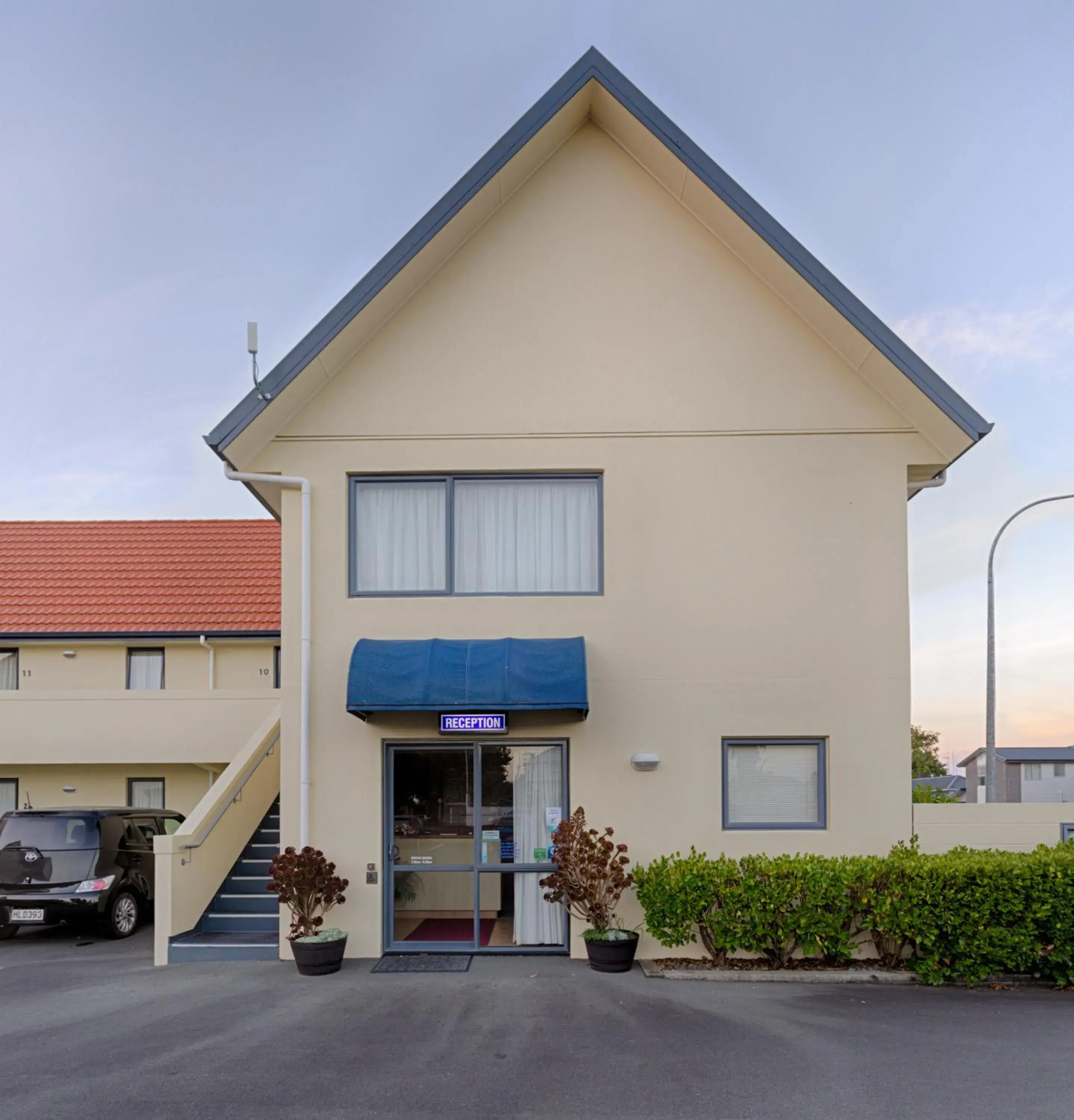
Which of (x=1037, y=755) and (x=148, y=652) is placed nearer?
(x=148, y=652)

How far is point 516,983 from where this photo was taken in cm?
1020

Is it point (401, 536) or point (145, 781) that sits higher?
point (401, 536)

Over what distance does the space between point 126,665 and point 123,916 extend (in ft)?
23.2

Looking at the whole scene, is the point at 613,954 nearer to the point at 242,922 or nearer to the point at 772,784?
the point at 772,784

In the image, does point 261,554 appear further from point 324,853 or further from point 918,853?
point 918,853

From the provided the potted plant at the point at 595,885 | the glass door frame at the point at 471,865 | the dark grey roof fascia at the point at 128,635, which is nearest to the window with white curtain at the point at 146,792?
the dark grey roof fascia at the point at 128,635

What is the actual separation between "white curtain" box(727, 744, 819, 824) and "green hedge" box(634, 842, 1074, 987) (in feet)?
2.31

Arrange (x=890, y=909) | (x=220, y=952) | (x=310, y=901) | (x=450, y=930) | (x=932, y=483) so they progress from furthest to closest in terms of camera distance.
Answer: (x=932, y=483) < (x=450, y=930) < (x=220, y=952) < (x=310, y=901) < (x=890, y=909)

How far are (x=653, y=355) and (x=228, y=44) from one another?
28.0ft

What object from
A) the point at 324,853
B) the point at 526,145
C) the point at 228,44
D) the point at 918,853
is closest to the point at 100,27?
the point at 228,44

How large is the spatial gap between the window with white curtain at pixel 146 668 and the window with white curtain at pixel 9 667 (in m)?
2.09

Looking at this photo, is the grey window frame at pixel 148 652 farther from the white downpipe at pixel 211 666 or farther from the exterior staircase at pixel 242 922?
the exterior staircase at pixel 242 922

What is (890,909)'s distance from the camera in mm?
10133

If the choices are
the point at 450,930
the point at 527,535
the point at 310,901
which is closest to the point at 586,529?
the point at 527,535
